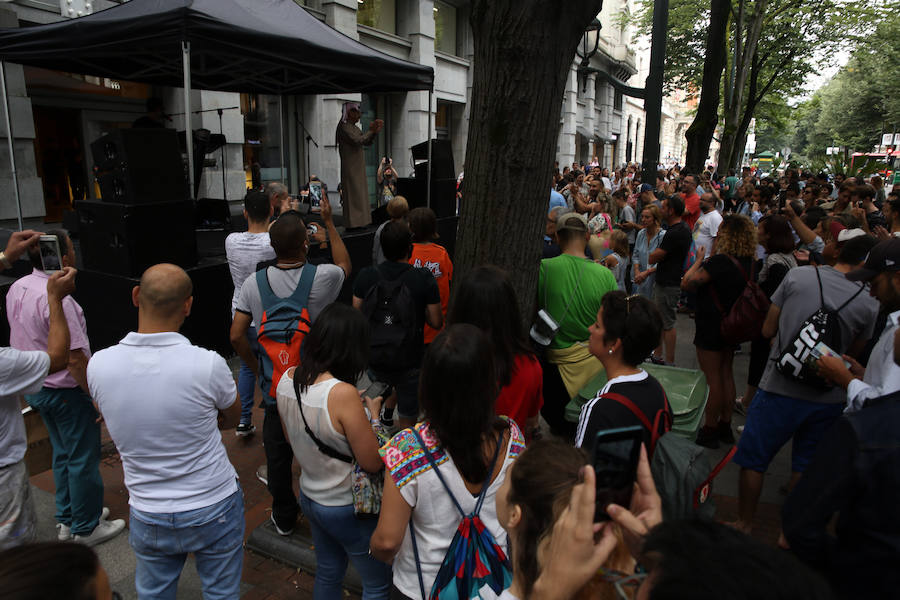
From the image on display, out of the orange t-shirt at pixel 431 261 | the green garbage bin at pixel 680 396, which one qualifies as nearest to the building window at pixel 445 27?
the orange t-shirt at pixel 431 261

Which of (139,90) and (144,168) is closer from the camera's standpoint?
(144,168)

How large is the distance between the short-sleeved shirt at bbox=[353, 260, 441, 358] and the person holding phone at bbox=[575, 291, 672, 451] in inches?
61.9

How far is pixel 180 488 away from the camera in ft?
7.44

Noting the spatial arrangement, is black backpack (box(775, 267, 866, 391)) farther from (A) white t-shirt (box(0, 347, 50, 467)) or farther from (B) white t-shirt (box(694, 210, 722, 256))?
(B) white t-shirt (box(694, 210, 722, 256))

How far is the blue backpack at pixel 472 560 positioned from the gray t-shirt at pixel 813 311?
2299mm

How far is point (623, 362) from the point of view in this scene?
8.11 ft

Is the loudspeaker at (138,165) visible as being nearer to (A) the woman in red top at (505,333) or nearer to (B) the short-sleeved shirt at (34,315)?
(B) the short-sleeved shirt at (34,315)

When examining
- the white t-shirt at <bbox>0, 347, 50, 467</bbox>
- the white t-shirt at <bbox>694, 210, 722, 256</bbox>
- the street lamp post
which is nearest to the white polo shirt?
Result: the white t-shirt at <bbox>0, 347, 50, 467</bbox>

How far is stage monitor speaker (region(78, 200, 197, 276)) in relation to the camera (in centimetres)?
564

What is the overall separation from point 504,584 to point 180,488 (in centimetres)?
129

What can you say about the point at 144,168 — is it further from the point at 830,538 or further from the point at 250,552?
the point at 830,538

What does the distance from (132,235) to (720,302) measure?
5.33m

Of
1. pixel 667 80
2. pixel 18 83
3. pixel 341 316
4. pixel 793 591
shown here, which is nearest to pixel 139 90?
pixel 18 83

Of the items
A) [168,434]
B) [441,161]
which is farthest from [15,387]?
[441,161]
